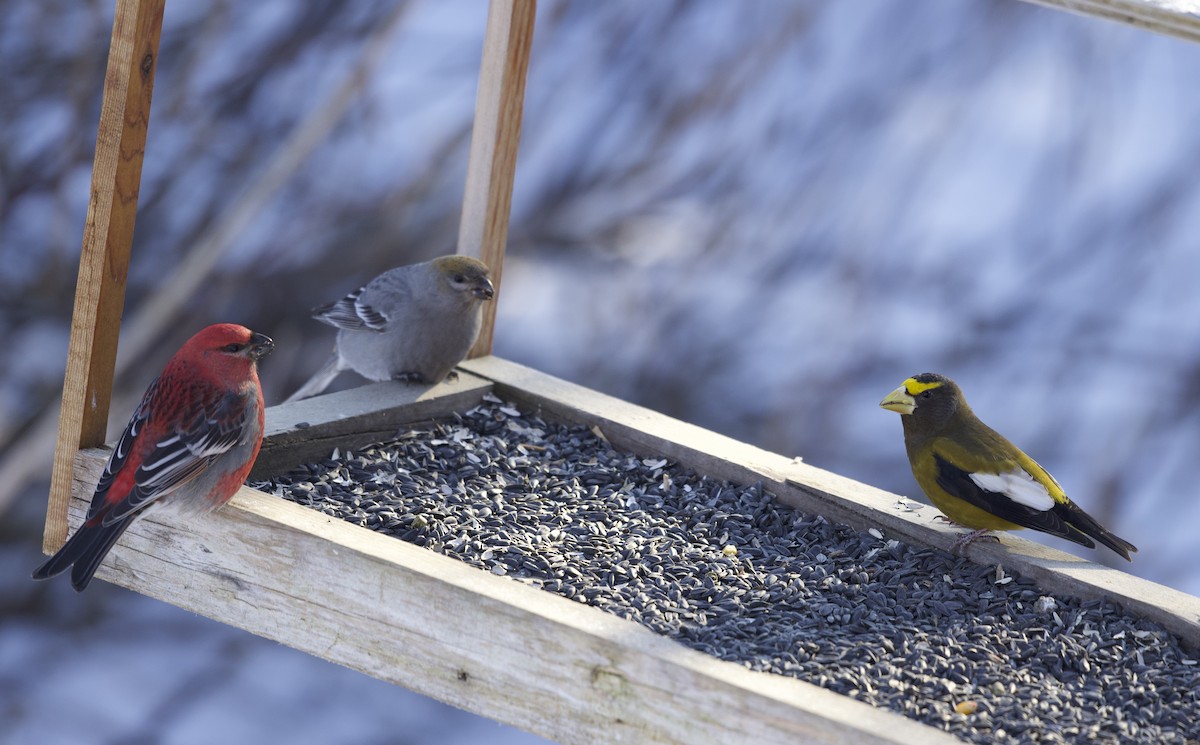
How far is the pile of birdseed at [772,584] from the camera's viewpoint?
7.87ft

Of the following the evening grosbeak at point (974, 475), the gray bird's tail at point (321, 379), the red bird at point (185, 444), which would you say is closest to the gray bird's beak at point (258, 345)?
the red bird at point (185, 444)

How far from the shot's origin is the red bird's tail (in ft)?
8.20

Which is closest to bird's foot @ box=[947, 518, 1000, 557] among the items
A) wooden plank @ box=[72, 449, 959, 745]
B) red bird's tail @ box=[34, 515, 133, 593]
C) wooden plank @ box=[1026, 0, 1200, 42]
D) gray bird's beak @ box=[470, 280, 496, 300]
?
wooden plank @ box=[72, 449, 959, 745]

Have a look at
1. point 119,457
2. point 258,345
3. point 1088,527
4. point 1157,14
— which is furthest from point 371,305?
point 1157,14

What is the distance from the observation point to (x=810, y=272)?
404cm

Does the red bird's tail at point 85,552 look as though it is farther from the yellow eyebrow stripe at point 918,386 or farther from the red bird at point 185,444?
the yellow eyebrow stripe at point 918,386

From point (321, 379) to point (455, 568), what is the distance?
5.12 ft

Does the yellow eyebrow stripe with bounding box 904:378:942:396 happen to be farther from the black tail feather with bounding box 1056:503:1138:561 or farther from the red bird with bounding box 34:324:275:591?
the red bird with bounding box 34:324:275:591

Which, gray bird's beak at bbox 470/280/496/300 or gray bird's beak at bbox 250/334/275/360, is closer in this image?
gray bird's beak at bbox 250/334/275/360

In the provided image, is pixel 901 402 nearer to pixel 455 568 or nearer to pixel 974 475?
pixel 974 475

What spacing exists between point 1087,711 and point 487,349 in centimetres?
212

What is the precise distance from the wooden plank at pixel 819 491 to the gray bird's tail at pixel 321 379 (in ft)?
1.28

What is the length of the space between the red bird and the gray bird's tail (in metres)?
0.93

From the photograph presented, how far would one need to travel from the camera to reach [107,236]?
9.04 feet
